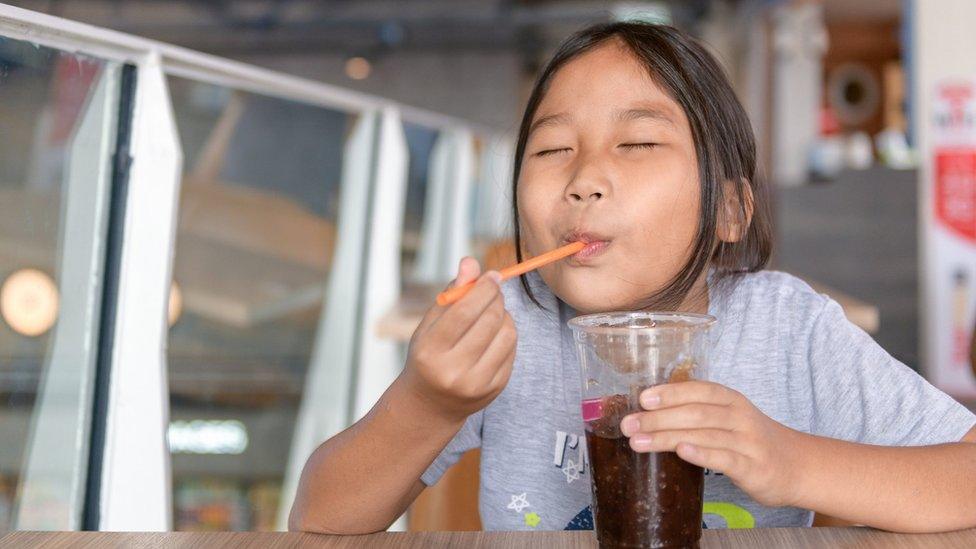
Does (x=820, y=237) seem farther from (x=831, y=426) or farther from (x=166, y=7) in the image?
(x=166, y=7)

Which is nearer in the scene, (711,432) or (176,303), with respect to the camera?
(711,432)

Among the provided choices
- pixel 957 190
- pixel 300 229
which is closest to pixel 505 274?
pixel 300 229

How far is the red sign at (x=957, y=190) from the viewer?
497cm

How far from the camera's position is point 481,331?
30.0 inches

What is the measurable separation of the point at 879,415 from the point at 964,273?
4490mm

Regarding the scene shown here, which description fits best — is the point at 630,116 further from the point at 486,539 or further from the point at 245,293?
the point at 245,293

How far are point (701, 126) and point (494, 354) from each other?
0.51m

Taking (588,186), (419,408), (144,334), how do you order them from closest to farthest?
(419,408)
(588,186)
(144,334)

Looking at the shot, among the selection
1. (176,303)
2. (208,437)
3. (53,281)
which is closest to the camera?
(53,281)

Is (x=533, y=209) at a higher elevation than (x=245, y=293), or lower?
higher

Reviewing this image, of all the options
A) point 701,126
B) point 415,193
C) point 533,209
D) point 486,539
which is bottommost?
point 486,539

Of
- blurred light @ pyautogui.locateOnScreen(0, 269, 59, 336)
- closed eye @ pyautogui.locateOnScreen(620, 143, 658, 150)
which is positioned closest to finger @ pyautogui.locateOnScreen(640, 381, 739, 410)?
closed eye @ pyautogui.locateOnScreen(620, 143, 658, 150)

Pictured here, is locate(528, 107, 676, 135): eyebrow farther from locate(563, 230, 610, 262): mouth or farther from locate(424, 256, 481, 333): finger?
locate(424, 256, 481, 333): finger

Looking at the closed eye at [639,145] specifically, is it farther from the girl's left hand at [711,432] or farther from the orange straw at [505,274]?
the girl's left hand at [711,432]
